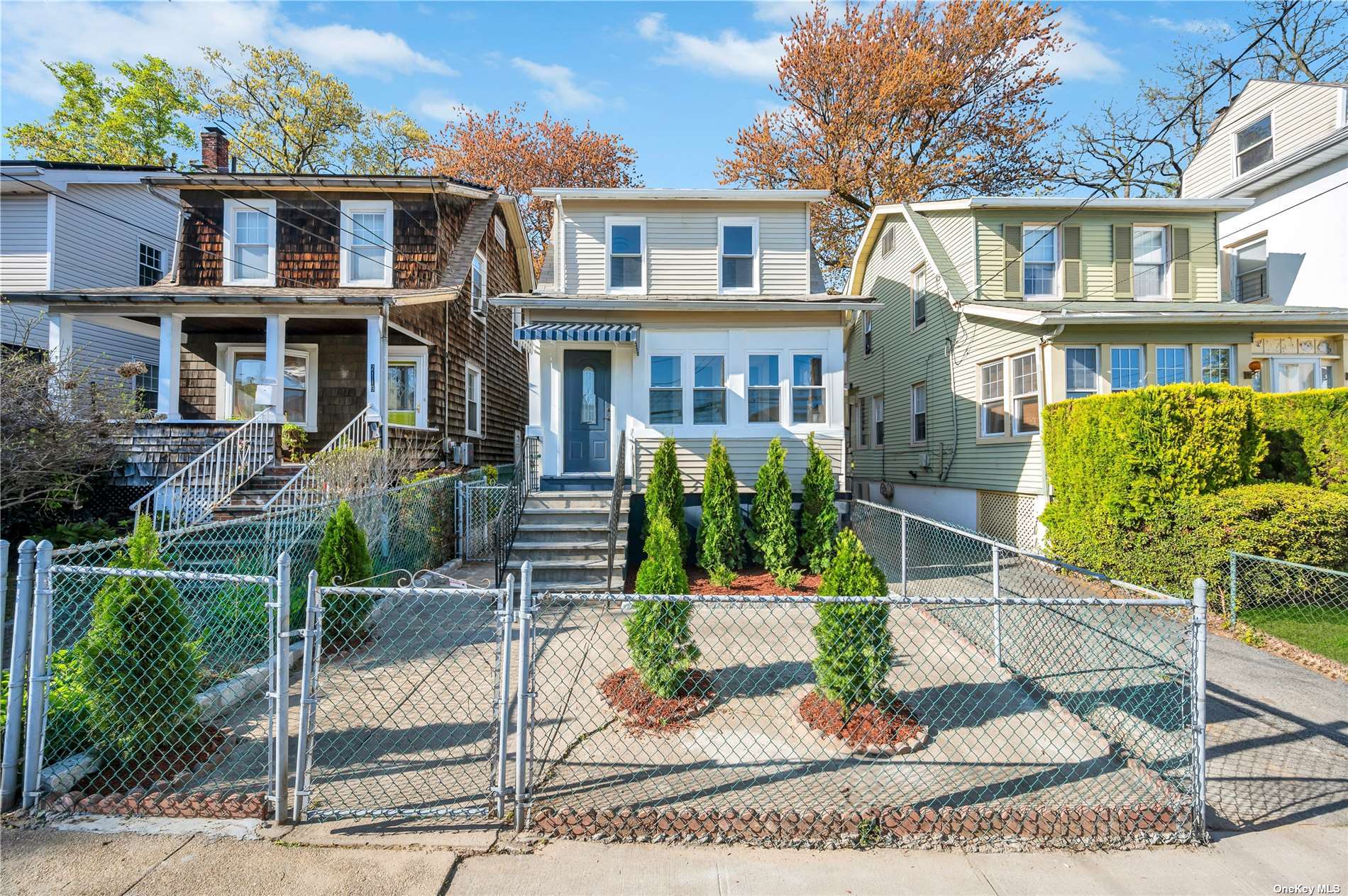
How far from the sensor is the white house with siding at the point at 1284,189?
14984mm

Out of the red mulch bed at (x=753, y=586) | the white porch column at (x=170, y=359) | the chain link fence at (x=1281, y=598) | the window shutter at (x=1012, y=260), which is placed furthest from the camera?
the window shutter at (x=1012, y=260)

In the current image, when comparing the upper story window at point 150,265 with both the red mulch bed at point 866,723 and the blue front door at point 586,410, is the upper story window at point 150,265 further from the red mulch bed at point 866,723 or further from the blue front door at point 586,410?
the red mulch bed at point 866,723

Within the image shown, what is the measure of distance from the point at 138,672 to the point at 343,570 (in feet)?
8.48

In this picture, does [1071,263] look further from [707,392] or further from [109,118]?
[109,118]

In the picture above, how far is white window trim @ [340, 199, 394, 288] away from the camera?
1444 cm

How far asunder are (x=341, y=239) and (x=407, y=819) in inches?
548

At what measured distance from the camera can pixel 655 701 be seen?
16.7 feet

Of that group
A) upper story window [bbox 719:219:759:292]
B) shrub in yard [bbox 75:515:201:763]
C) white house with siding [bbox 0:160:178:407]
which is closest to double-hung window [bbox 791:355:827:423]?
upper story window [bbox 719:219:759:292]

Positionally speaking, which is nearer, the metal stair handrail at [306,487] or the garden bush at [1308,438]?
the metal stair handrail at [306,487]

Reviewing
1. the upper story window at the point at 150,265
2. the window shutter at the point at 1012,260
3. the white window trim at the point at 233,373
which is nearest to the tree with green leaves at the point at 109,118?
the upper story window at the point at 150,265

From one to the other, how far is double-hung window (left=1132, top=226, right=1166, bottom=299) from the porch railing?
17.0m

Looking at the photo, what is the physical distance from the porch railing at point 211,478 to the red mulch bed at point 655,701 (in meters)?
7.07

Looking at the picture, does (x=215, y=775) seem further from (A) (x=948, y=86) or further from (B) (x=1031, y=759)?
(A) (x=948, y=86)

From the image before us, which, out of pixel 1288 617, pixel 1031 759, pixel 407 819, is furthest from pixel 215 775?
pixel 1288 617
